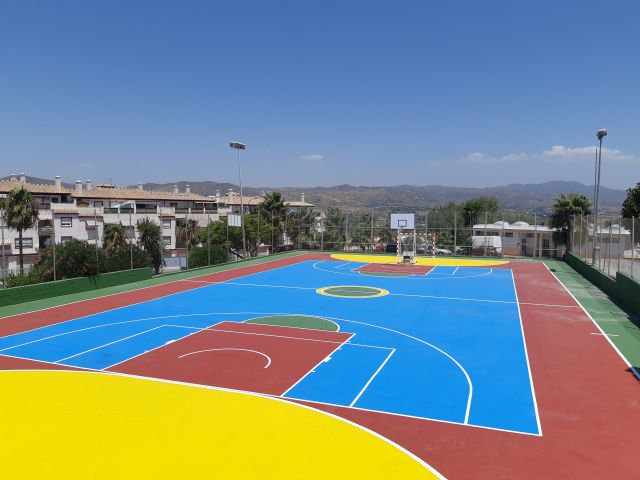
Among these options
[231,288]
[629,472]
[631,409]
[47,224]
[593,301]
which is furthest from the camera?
[47,224]

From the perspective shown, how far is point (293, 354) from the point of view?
14.9 metres

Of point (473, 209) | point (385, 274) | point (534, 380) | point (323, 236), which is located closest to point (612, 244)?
point (385, 274)

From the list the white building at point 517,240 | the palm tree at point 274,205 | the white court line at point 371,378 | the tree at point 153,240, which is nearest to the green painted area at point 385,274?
the white building at point 517,240

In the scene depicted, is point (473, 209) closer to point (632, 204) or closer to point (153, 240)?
point (632, 204)

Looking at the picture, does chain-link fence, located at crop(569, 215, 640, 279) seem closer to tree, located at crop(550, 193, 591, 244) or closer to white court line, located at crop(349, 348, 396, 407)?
tree, located at crop(550, 193, 591, 244)

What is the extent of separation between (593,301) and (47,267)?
2915cm

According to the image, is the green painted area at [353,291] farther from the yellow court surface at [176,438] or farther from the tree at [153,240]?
the tree at [153,240]

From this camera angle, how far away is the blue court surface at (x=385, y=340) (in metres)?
11.5

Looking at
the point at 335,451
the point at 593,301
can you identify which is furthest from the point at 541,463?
the point at 593,301

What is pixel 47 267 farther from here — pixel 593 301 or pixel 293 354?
pixel 593 301

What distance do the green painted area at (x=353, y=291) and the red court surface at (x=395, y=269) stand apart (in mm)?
7584

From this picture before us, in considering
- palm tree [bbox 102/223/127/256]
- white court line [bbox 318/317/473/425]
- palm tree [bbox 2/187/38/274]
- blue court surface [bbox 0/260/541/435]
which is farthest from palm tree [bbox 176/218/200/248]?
white court line [bbox 318/317/473/425]

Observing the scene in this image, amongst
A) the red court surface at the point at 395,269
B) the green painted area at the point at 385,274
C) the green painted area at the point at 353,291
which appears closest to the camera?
the green painted area at the point at 353,291

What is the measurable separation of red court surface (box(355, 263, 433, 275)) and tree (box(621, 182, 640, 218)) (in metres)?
33.9
